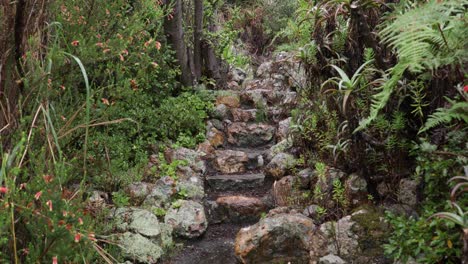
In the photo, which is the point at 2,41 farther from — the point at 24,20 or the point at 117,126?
the point at 117,126

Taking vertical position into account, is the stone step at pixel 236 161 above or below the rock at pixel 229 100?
below

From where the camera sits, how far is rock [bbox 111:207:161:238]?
3971 millimetres

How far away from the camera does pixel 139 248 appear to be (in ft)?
12.5

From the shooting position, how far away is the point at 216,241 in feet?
14.8

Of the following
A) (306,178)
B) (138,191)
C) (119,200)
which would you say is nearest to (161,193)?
(138,191)

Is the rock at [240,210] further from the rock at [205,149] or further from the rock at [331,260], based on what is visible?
the rock at [331,260]

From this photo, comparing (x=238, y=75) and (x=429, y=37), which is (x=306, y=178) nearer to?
(x=429, y=37)

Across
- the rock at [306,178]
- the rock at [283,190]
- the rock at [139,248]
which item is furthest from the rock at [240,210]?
the rock at [139,248]

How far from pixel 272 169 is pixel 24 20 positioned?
3.34 m

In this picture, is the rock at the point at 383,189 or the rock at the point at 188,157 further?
the rock at the point at 188,157

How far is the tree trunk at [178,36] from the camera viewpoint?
663cm

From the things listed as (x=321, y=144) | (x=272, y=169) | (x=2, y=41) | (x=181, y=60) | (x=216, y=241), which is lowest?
(x=216, y=241)

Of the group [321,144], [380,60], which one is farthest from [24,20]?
[321,144]

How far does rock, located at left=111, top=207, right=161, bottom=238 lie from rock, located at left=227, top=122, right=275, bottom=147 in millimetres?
2429
